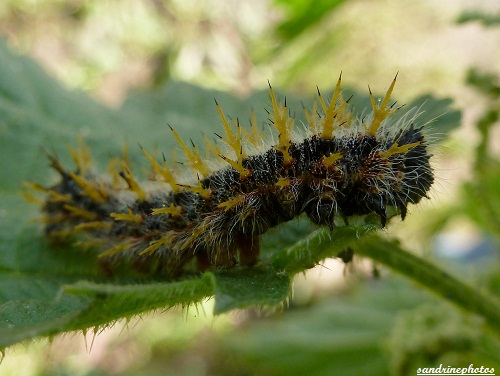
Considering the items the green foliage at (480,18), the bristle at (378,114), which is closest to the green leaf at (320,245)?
the bristle at (378,114)

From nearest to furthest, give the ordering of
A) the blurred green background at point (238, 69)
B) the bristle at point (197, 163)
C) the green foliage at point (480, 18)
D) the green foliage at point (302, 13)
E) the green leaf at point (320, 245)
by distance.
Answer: the green leaf at point (320, 245)
the bristle at point (197, 163)
the green foliage at point (480, 18)
the green foliage at point (302, 13)
the blurred green background at point (238, 69)

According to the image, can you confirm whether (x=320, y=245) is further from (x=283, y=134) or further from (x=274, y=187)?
(x=283, y=134)

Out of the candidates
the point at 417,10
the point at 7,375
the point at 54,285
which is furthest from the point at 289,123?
the point at 417,10

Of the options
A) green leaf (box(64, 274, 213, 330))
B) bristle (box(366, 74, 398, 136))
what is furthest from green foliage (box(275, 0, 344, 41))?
green leaf (box(64, 274, 213, 330))

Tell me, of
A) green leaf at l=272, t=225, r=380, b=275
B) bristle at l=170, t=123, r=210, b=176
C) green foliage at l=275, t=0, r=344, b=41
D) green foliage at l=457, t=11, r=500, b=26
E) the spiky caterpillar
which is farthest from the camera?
green foliage at l=275, t=0, r=344, b=41

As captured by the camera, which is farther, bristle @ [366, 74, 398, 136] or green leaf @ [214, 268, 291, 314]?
bristle @ [366, 74, 398, 136]

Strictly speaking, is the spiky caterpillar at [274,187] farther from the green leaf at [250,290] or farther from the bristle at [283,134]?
the green leaf at [250,290]

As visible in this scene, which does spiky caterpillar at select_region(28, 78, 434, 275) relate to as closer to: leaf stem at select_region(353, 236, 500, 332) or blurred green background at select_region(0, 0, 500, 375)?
leaf stem at select_region(353, 236, 500, 332)

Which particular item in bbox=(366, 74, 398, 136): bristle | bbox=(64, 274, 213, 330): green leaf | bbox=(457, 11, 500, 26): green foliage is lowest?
bbox=(64, 274, 213, 330): green leaf

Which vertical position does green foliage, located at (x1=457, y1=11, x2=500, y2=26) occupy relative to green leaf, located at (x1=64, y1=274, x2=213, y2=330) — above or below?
above

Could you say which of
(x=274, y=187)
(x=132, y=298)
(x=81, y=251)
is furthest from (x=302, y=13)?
(x=132, y=298)

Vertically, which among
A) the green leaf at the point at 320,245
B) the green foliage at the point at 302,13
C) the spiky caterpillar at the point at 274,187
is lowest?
the green leaf at the point at 320,245
